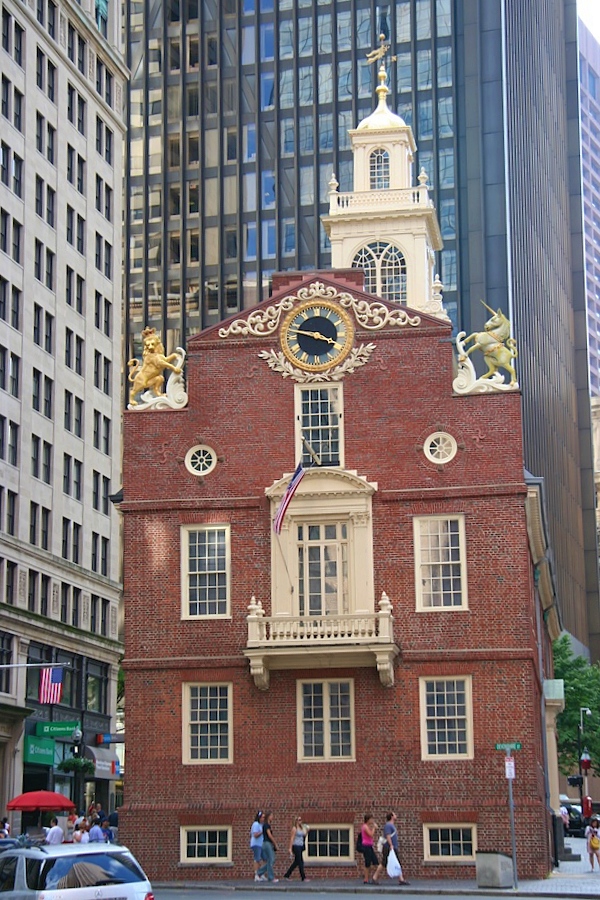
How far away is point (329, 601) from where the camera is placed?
42.1 metres

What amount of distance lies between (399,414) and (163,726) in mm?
10817

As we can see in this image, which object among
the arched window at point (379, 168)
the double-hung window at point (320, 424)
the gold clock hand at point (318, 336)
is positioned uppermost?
the arched window at point (379, 168)

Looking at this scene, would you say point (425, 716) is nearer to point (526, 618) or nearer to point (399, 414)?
point (526, 618)

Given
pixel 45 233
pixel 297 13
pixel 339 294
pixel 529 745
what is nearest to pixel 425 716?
→ pixel 529 745

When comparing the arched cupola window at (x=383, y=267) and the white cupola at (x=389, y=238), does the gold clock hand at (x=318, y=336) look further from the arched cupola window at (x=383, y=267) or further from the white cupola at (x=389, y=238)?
the arched cupola window at (x=383, y=267)

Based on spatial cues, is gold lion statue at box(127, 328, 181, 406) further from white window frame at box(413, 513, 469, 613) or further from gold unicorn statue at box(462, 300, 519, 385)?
gold unicorn statue at box(462, 300, 519, 385)

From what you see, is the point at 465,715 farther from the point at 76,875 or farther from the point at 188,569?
the point at 76,875

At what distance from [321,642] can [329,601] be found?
1762 millimetres

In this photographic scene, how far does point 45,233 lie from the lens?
75.2 metres

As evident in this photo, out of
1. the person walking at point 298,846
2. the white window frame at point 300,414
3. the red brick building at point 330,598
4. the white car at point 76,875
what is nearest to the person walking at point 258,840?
the person walking at point 298,846

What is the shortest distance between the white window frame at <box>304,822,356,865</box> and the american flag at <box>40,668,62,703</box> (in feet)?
63.9

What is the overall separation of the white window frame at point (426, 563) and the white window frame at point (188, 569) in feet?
17.1

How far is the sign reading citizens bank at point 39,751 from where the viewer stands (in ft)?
223

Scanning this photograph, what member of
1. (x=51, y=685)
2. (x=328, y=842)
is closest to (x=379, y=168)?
(x=51, y=685)
